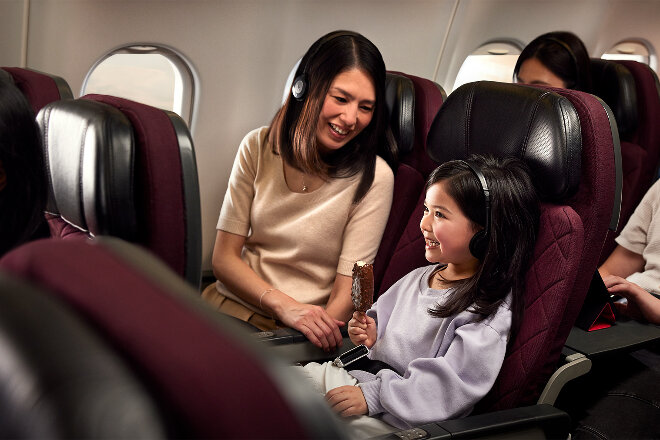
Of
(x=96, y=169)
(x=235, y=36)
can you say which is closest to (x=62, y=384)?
(x=96, y=169)

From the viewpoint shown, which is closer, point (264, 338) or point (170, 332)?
point (170, 332)

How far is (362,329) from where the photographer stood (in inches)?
75.8

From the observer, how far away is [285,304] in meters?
2.16

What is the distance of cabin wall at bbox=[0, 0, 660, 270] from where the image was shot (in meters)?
2.72

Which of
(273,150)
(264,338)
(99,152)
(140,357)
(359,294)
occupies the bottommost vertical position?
(264,338)

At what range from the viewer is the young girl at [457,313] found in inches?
66.1

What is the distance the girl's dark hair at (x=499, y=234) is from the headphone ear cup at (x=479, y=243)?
0.04 ft

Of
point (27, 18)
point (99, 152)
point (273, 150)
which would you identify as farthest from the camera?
point (27, 18)

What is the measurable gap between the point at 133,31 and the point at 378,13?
1547 mm

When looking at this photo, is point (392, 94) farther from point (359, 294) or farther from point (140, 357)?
point (140, 357)

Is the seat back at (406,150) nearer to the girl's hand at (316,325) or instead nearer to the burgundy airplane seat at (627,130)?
the girl's hand at (316,325)

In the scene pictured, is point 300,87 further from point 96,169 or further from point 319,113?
point 96,169

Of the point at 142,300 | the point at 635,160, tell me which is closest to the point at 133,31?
the point at 635,160

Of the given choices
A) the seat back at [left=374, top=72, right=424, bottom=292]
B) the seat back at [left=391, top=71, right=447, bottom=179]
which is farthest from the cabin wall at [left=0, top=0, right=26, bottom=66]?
the seat back at [left=391, top=71, right=447, bottom=179]
